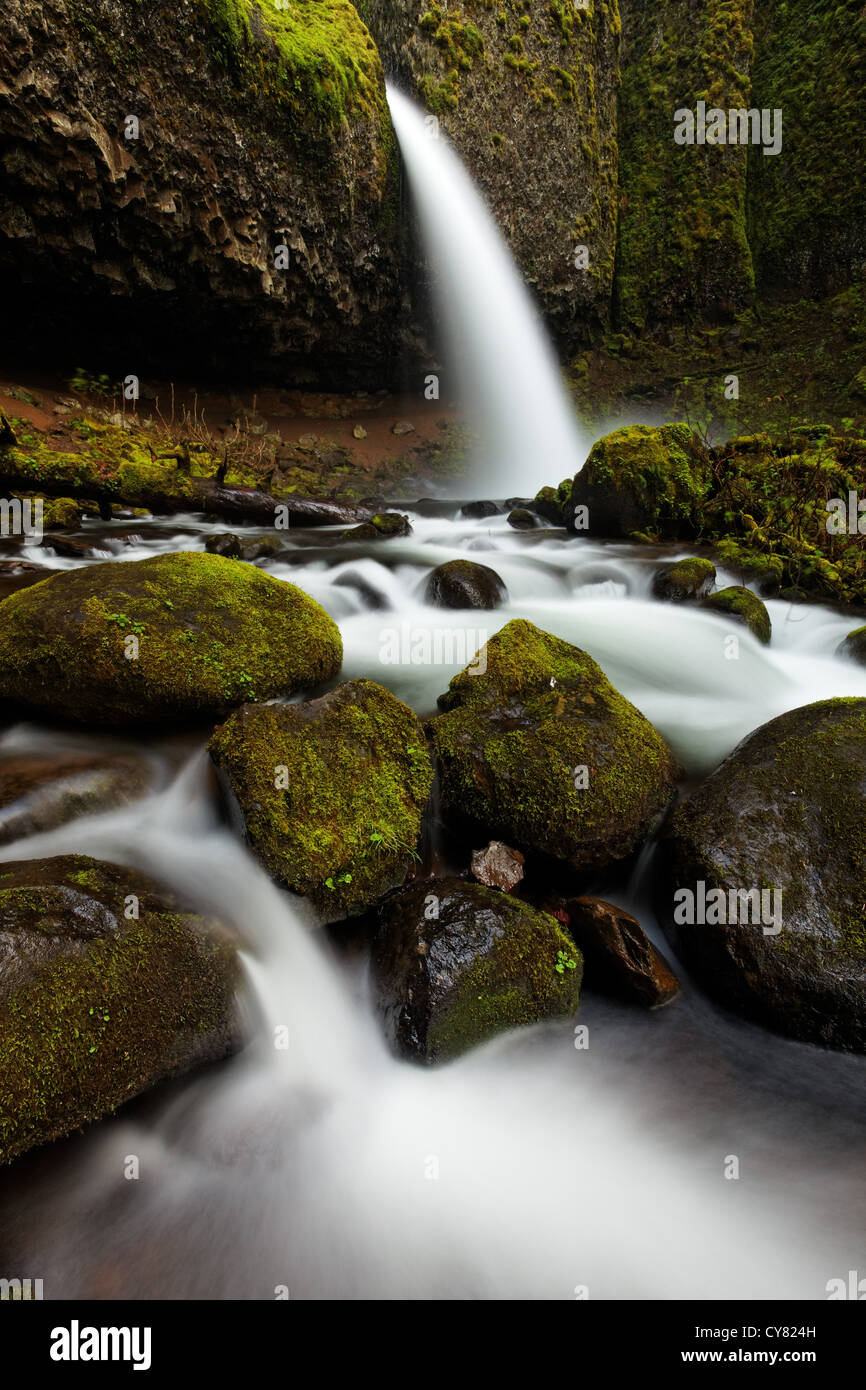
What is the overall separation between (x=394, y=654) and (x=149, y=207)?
12.1 meters

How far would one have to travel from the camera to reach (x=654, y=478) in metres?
9.56

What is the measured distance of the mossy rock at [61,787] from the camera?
2.89m

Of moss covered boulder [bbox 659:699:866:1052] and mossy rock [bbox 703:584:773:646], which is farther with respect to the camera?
mossy rock [bbox 703:584:773:646]

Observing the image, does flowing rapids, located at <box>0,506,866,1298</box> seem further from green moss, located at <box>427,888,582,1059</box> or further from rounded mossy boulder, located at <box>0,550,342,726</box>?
rounded mossy boulder, located at <box>0,550,342,726</box>

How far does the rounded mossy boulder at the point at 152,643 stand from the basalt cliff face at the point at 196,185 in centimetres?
1125

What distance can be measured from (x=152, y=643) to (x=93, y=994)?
2137 millimetres

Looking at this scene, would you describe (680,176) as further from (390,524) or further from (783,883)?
(783,883)

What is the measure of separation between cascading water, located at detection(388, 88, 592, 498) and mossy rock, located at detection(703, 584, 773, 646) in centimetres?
1200

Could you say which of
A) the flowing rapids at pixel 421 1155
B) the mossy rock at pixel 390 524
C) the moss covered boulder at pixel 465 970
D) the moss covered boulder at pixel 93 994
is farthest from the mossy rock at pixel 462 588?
the moss covered boulder at pixel 93 994

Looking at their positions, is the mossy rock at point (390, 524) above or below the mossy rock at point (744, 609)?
above

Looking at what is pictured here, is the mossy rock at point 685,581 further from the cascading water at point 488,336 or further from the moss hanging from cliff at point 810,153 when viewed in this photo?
the moss hanging from cliff at point 810,153

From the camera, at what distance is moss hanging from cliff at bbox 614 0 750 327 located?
20.8 m

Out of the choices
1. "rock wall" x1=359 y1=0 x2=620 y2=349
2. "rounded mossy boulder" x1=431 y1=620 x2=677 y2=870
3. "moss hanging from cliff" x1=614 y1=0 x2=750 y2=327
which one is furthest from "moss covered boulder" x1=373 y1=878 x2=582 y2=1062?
"moss hanging from cliff" x1=614 y1=0 x2=750 y2=327

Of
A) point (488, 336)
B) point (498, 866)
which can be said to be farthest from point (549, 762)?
→ point (488, 336)
